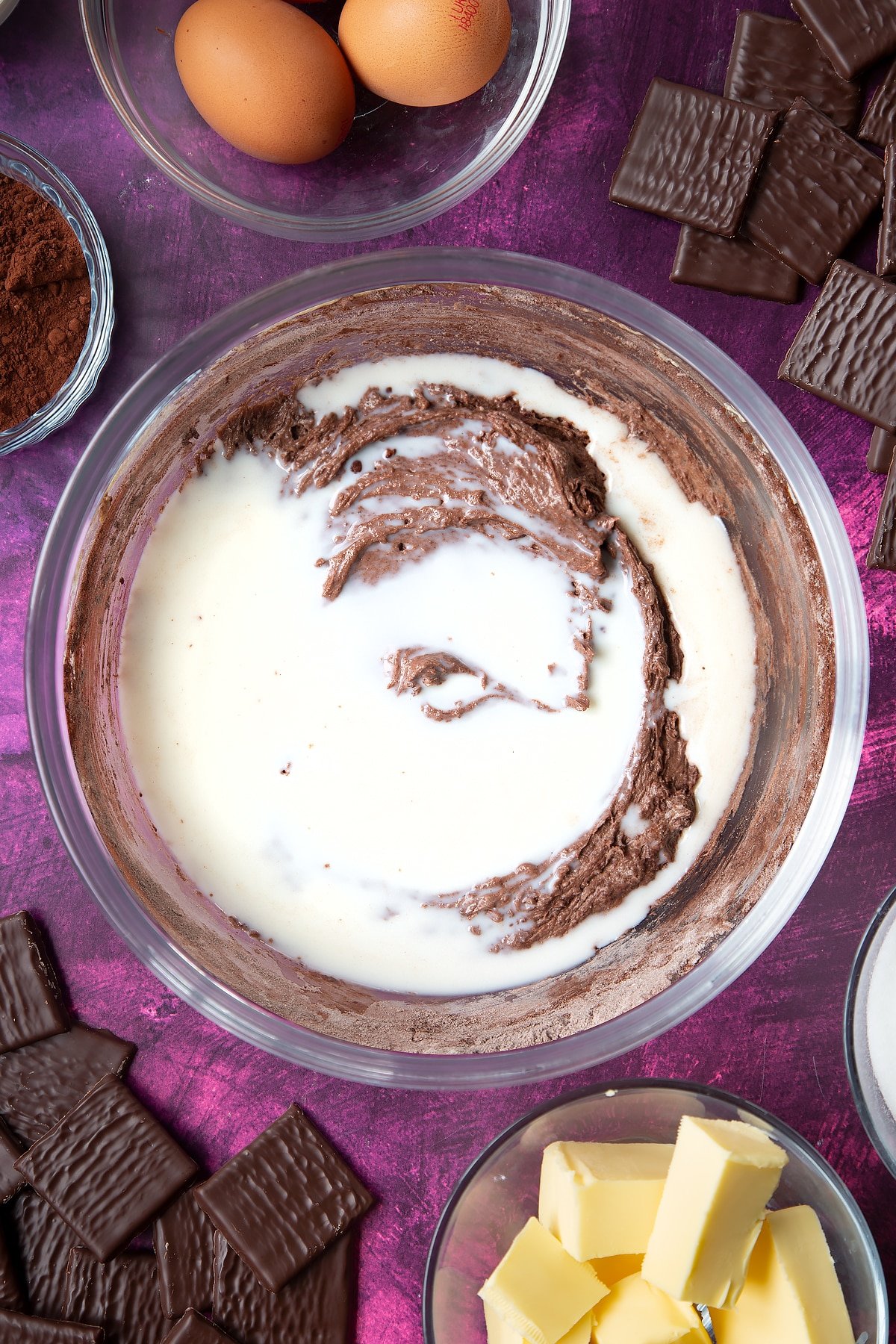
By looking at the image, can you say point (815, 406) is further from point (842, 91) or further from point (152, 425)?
point (152, 425)

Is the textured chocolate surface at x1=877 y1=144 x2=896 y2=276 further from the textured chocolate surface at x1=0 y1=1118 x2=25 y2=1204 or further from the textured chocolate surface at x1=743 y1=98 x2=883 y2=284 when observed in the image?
the textured chocolate surface at x1=0 y1=1118 x2=25 y2=1204

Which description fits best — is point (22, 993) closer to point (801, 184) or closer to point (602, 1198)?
point (602, 1198)

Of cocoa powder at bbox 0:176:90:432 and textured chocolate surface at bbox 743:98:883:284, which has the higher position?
textured chocolate surface at bbox 743:98:883:284

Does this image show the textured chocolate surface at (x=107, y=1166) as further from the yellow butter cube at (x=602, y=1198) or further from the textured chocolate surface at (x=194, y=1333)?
the yellow butter cube at (x=602, y=1198)

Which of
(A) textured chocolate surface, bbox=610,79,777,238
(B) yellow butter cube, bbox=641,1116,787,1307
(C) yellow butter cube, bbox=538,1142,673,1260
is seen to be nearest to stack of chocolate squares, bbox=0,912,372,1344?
(C) yellow butter cube, bbox=538,1142,673,1260

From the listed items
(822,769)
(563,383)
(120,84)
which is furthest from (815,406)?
(120,84)

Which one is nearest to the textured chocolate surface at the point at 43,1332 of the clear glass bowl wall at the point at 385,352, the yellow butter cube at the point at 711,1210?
the clear glass bowl wall at the point at 385,352
